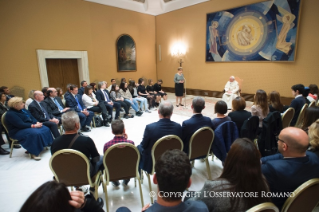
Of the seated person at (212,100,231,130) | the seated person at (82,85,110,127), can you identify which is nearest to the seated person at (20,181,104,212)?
the seated person at (212,100,231,130)

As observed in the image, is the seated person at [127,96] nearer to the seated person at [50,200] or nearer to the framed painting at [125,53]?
the framed painting at [125,53]

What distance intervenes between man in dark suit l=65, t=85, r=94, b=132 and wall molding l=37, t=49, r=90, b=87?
254cm

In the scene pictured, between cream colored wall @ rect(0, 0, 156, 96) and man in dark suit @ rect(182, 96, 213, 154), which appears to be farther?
cream colored wall @ rect(0, 0, 156, 96)

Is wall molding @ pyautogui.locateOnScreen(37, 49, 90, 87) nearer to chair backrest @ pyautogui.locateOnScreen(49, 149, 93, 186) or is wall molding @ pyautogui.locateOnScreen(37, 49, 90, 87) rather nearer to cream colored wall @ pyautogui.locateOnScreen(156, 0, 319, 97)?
cream colored wall @ pyautogui.locateOnScreen(156, 0, 319, 97)

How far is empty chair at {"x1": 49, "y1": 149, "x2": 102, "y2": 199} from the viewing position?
1.77 meters

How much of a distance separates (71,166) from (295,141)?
6.54 feet

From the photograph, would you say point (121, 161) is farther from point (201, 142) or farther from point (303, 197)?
point (303, 197)

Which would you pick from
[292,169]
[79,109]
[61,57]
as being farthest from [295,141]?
[61,57]

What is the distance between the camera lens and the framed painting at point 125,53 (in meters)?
8.41

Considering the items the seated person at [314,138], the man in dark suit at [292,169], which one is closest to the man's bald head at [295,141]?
the man in dark suit at [292,169]

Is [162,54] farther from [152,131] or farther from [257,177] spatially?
[257,177]

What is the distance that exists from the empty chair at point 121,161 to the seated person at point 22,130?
2051 mm

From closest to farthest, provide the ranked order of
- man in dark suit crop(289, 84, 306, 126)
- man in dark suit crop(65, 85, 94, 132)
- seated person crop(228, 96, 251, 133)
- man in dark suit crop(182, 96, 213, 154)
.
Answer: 1. man in dark suit crop(182, 96, 213, 154)
2. seated person crop(228, 96, 251, 133)
3. man in dark suit crop(289, 84, 306, 126)
4. man in dark suit crop(65, 85, 94, 132)

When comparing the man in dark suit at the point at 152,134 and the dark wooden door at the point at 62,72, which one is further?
the dark wooden door at the point at 62,72
